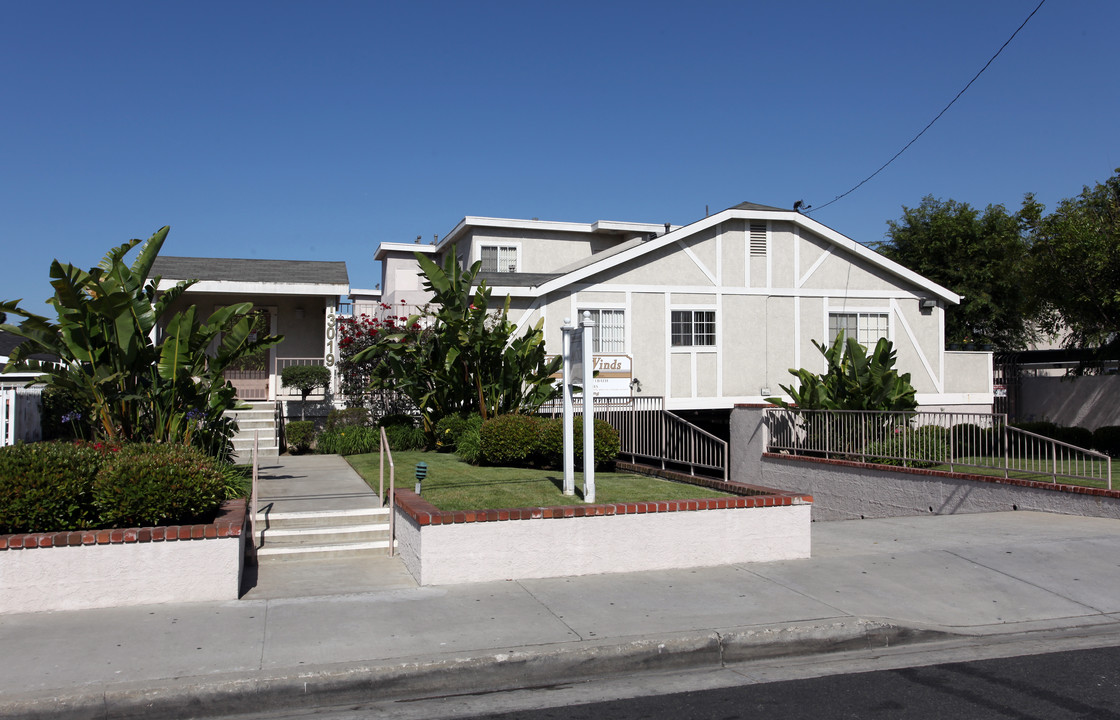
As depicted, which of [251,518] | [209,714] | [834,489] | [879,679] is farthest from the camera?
[834,489]

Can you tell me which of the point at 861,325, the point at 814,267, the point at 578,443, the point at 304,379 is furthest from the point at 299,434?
the point at 861,325

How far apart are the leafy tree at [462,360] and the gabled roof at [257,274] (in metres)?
4.36

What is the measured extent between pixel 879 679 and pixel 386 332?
14.0 metres

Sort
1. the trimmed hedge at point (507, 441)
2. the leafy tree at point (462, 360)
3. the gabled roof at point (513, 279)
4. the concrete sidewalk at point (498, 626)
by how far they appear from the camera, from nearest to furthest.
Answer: the concrete sidewalk at point (498, 626) → the trimmed hedge at point (507, 441) → the leafy tree at point (462, 360) → the gabled roof at point (513, 279)

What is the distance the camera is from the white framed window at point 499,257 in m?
26.5

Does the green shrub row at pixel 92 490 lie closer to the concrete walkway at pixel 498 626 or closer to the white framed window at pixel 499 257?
the concrete walkway at pixel 498 626

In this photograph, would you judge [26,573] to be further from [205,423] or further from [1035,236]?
[1035,236]

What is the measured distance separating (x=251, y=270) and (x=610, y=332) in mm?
9227

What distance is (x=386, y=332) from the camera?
61.5 ft

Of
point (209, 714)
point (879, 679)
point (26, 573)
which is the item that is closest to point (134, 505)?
point (26, 573)

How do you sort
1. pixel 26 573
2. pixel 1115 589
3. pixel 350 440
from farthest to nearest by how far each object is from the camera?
pixel 350 440
pixel 1115 589
pixel 26 573

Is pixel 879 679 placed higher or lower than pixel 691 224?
lower

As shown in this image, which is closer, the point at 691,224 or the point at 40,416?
the point at 40,416

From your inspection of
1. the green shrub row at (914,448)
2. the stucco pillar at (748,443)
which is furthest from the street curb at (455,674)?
the stucco pillar at (748,443)
